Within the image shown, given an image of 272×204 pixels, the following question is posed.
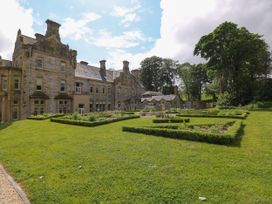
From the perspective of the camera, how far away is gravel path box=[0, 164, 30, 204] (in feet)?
14.9

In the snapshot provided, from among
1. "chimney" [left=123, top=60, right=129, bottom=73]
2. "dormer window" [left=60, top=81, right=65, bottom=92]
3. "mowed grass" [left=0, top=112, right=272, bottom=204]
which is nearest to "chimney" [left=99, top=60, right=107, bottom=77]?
"chimney" [left=123, top=60, right=129, bottom=73]

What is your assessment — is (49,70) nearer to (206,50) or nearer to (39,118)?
(39,118)

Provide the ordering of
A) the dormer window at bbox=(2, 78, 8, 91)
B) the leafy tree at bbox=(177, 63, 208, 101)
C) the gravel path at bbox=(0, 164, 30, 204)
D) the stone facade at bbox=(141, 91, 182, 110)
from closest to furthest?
the gravel path at bbox=(0, 164, 30, 204) → the dormer window at bbox=(2, 78, 8, 91) → the stone facade at bbox=(141, 91, 182, 110) → the leafy tree at bbox=(177, 63, 208, 101)

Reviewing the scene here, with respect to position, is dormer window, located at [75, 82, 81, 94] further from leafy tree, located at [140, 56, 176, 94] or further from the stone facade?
leafy tree, located at [140, 56, 176, 94]

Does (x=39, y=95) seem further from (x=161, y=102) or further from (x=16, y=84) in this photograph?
(x=161, y=102)

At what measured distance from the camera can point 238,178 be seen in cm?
512

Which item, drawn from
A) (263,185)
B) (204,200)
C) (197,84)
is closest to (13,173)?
(204,200)

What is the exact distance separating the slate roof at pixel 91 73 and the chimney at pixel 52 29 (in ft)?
24.4

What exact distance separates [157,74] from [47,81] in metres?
46.7

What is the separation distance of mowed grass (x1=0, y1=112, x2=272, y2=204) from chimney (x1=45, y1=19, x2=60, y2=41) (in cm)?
2601

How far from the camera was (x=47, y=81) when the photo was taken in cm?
2986

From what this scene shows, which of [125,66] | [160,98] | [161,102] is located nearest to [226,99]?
[161,102]

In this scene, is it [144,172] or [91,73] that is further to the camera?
[91,73]

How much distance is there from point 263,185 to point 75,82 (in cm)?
3325
